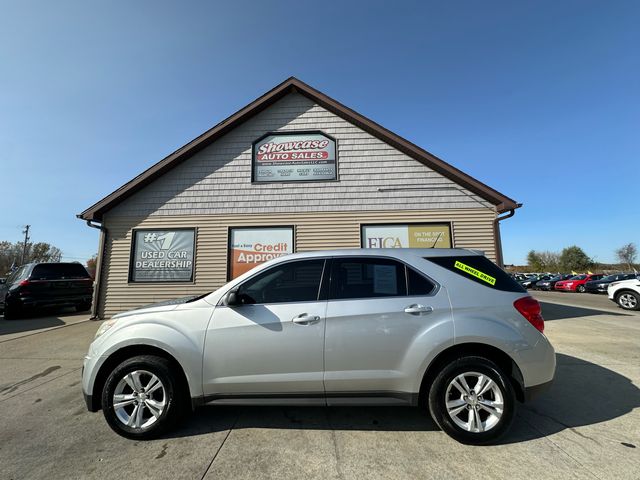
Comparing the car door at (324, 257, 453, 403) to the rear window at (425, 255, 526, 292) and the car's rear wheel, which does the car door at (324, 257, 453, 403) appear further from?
the car's rear wheel

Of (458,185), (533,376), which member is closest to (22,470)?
(533,376)

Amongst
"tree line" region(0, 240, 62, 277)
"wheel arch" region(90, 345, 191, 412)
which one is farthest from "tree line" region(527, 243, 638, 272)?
"tree line" region(0, 240, 62, 277)

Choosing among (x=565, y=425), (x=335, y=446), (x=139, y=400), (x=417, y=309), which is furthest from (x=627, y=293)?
(x=139, y=400)

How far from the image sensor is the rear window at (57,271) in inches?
392

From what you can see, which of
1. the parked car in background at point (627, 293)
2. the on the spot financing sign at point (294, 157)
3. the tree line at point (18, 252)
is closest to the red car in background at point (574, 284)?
the parked car in background at point (627, 293)

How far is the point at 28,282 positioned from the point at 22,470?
32.9 feet

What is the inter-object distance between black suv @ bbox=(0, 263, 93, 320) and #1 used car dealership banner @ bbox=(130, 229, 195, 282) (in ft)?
9.85

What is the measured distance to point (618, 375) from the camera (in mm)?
4324

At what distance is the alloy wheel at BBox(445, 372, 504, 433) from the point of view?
2.68 meters

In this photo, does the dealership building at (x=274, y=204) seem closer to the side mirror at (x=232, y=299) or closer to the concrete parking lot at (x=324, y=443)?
the concrete parking lot at (x=324, y=443)

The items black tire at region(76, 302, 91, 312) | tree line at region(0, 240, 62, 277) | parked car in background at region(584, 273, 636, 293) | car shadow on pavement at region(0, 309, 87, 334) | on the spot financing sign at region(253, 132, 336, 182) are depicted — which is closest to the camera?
car shadow on pavement at region(0, 309, 87, 334)

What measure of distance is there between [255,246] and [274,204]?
1352 millimetres

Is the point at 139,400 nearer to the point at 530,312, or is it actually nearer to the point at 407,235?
the point at 530,312

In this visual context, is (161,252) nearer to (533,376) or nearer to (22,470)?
(22,470)
